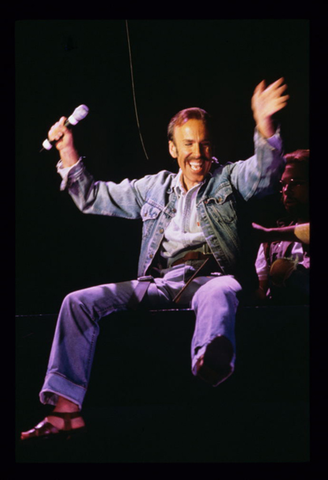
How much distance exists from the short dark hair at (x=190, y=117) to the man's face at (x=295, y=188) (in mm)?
582

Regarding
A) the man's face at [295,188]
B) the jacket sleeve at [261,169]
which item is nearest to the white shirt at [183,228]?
the jacket sleeve at [261,169]

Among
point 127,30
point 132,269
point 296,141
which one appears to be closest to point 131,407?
point 132,269

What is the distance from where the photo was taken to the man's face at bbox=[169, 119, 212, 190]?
3445 mm

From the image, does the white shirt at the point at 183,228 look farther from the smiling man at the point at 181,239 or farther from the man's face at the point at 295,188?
the man's face at the point at 295,188

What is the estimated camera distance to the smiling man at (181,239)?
322 cm

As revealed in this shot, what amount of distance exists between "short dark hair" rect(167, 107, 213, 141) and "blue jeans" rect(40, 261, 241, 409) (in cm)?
91

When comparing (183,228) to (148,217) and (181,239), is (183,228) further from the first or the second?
(148,217)

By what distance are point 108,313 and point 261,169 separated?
52.8 inches

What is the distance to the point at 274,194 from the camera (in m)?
3.41

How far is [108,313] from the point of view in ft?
10.9

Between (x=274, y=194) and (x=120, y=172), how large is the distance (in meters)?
1.04

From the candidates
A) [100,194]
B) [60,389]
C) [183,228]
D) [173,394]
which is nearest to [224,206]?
[183,228]

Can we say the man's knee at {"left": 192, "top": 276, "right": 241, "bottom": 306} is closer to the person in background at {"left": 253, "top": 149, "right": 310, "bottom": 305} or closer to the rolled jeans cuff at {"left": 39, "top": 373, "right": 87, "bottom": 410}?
the person in background at {"left": 253, "top": 149, "right": 310, "bottom": 305}

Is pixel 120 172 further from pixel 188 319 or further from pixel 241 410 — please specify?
pixel 241 410
